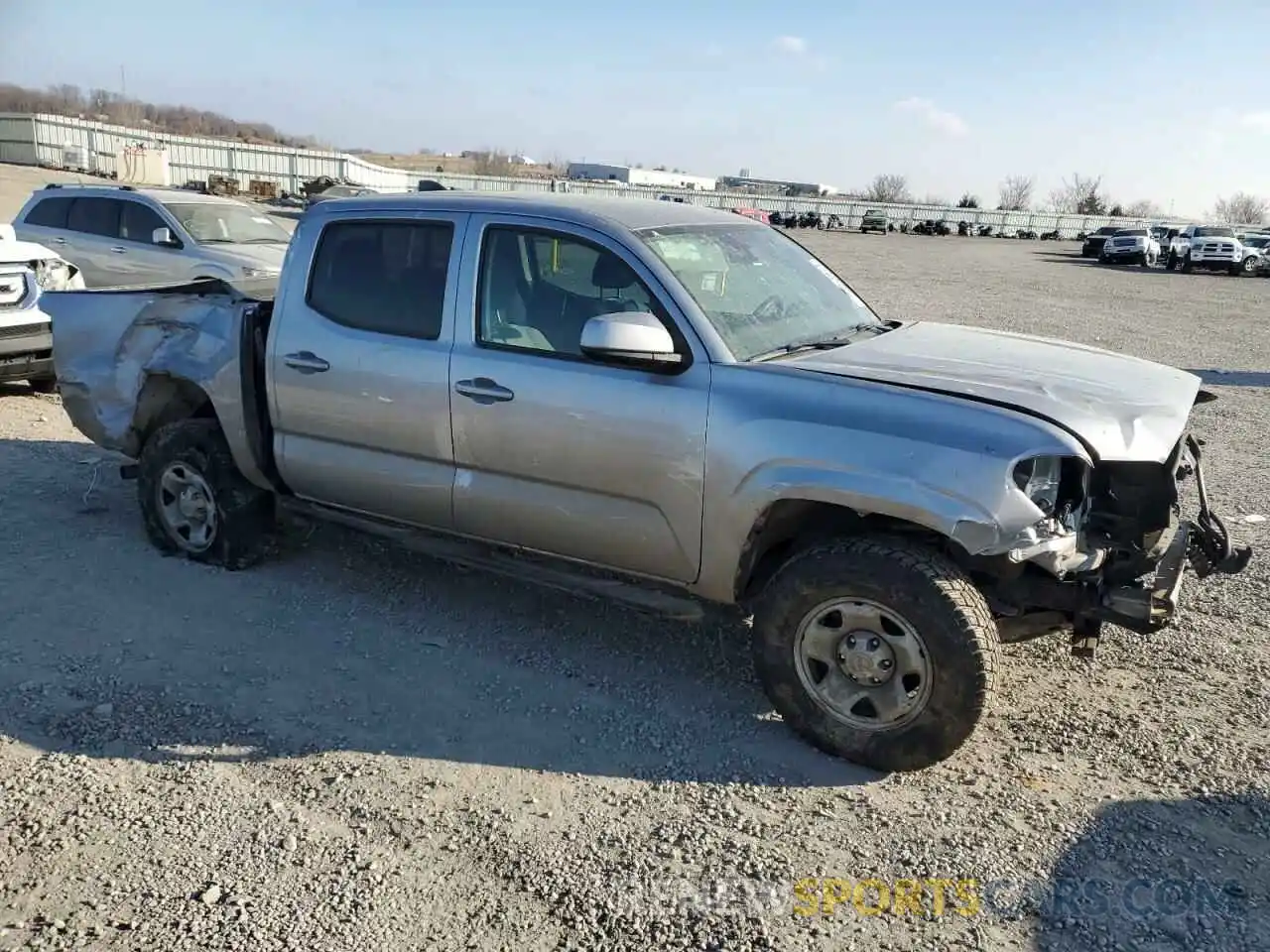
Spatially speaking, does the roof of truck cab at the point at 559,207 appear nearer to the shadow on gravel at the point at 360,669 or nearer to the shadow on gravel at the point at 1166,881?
the shadow on gravel at the point at 360,669

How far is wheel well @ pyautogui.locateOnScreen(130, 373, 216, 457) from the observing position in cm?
559

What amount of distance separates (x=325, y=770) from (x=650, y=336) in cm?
194

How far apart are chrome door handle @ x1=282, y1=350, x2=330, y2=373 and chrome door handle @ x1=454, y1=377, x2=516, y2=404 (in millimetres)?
822

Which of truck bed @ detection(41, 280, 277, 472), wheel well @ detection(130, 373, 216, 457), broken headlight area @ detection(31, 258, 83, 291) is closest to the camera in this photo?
truck bed @ detection(41, 280, 277, 472)

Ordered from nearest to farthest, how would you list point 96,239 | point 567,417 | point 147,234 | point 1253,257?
point 567,417, point 147,234, point 96,239, point 1253,257

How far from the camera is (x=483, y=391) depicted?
168 inches

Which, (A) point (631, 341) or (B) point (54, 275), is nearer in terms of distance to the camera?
(A) point (631, 341)

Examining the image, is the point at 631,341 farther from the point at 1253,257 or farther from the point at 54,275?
the point at 1253,257

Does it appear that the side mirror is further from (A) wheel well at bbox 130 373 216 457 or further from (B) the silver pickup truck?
(A) wheel well at bbox 130 373 216 457

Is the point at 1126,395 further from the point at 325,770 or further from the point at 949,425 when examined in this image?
the point at 325,770

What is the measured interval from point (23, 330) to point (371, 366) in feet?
18.3

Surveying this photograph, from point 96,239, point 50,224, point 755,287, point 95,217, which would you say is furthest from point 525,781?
point 50,224

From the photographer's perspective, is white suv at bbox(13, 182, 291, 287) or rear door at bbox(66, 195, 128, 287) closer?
white suv at bbox(13, 182, 291, 287)

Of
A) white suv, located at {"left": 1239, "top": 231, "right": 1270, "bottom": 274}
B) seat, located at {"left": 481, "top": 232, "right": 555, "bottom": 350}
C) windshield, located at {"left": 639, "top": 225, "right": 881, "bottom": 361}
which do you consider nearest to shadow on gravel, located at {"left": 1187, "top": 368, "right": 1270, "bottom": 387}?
windshield, located at {"left": 639, "top": 225, "right": 881, "bottom": 361}
